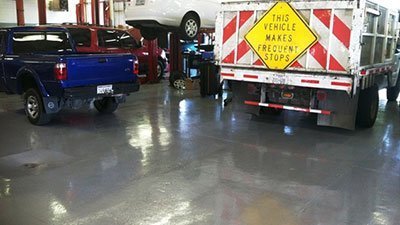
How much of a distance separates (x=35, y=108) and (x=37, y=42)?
4.42ft

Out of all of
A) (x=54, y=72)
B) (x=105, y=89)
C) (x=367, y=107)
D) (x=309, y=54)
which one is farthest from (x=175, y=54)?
(x=309, y=54)

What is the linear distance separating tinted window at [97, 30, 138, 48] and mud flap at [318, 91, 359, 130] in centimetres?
674

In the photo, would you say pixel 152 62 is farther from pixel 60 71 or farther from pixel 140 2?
pixel 60 71

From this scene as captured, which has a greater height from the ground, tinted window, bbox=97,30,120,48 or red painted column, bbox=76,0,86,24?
red painted column, bbox=76,0,86,24

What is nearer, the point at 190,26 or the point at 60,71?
the point at 60,71

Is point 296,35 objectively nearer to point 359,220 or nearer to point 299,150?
point 299,150

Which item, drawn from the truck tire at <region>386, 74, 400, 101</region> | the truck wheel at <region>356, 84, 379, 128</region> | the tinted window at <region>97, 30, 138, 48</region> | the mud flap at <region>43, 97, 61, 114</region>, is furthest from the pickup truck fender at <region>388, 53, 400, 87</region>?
the tinted window at <region>97, 30, 138, 48</region>

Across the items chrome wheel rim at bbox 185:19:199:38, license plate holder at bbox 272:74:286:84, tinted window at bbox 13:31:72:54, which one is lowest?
license plate holder at bbox 272:74:286:84

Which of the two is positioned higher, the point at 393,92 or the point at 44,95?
the point at 44,95

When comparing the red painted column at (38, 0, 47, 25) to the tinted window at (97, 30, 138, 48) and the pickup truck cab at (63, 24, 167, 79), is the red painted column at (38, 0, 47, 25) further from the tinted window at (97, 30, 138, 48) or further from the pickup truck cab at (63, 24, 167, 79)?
the tinted window at (97, 30, 138, 48)

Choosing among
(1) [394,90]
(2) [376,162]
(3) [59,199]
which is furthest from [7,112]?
(1) [394,90]

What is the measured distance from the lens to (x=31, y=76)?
7.38 meters

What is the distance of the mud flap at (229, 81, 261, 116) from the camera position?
7691 mm

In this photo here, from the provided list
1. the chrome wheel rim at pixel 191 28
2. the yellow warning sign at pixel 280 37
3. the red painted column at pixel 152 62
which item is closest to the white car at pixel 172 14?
the chrome wheel rim at pixel 191 28
